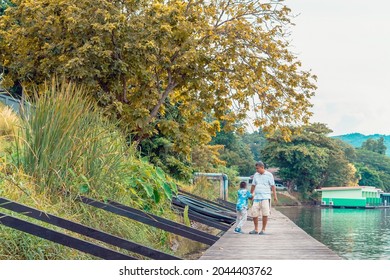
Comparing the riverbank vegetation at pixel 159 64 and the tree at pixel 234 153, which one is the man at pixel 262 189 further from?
the tree at pixel 234 153

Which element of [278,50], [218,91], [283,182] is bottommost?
[283,182]

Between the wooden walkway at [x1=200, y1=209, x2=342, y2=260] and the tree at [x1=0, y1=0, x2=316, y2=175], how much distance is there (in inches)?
196

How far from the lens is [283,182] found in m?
71.4

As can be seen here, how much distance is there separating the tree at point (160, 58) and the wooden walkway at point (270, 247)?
4983mm

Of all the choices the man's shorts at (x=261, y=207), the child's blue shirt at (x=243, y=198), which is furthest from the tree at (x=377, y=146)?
the man's shorts at (x=261, y=207)

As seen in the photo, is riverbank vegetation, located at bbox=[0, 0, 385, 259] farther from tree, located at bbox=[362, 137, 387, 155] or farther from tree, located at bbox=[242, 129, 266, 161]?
tree, located at bbox=[362, 137, 387, 155]

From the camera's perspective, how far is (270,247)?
774cm

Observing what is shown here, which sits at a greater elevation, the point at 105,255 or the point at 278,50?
the point at 278,50

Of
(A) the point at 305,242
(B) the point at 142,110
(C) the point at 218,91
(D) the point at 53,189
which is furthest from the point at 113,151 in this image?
(C) the point at 218,91

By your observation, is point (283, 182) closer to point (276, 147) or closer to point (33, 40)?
point (276, 147)

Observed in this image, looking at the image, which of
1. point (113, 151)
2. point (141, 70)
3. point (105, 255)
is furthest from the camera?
point (141, 70)

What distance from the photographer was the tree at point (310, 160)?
67.2m

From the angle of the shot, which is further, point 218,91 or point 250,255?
point 218,91
